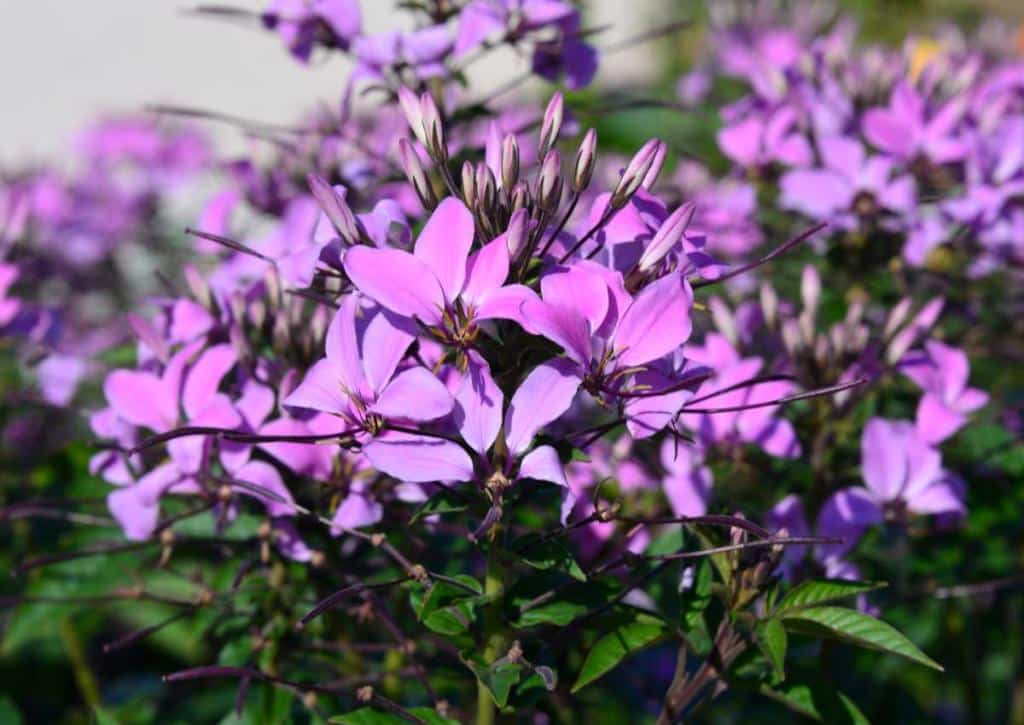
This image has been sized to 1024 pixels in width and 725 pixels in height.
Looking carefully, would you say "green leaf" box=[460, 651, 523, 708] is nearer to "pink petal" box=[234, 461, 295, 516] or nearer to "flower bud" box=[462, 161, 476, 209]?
"pink petal" box=[234, 461, 295, 516]

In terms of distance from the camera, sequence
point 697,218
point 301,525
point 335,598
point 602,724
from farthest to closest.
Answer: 1. point 602,724
2. point 697,218
3. point 301,525
4. point 335,598

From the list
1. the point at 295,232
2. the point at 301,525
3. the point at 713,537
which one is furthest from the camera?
the point at 295,232

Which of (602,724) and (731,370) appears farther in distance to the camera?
(602,724)

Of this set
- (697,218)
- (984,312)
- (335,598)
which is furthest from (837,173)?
(335,598)

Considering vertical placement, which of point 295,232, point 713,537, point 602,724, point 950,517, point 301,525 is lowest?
point 602,724

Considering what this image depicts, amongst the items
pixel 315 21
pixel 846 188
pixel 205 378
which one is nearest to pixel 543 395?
pixel 205 378

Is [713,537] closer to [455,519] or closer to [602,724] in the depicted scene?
[455,519]

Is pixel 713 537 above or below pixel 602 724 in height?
above

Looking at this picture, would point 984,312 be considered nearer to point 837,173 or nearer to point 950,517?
point 837,173
